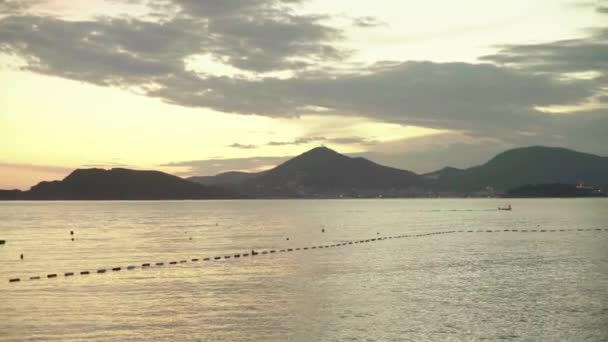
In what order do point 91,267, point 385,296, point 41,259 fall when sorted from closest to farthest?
point 385,296
point 91,267
point 41,259

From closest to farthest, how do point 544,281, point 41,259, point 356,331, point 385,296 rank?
point 356,331
point 385,296
point 544,281
point 41,259

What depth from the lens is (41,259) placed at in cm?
9294

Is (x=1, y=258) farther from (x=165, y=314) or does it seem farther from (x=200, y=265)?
(x=165, y=314)

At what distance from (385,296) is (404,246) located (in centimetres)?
5783

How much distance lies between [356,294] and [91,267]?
37675mm

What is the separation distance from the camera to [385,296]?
56.2 m

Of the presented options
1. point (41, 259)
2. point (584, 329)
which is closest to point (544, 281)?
A: point (584, 329)

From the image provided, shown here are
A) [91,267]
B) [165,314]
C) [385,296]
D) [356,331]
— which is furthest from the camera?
[91,267]

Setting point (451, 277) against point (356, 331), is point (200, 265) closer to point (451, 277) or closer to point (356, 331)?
point (451, 277)

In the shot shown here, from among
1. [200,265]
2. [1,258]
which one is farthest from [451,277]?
[1,258]

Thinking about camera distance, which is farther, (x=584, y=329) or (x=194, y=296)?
(x=194, y=296)

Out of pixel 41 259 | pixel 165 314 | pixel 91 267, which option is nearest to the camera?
pixel 165 314

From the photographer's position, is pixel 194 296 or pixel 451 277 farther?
Result: pixel 451 277

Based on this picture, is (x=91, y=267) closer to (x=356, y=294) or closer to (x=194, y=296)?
(x=194, y=296)
